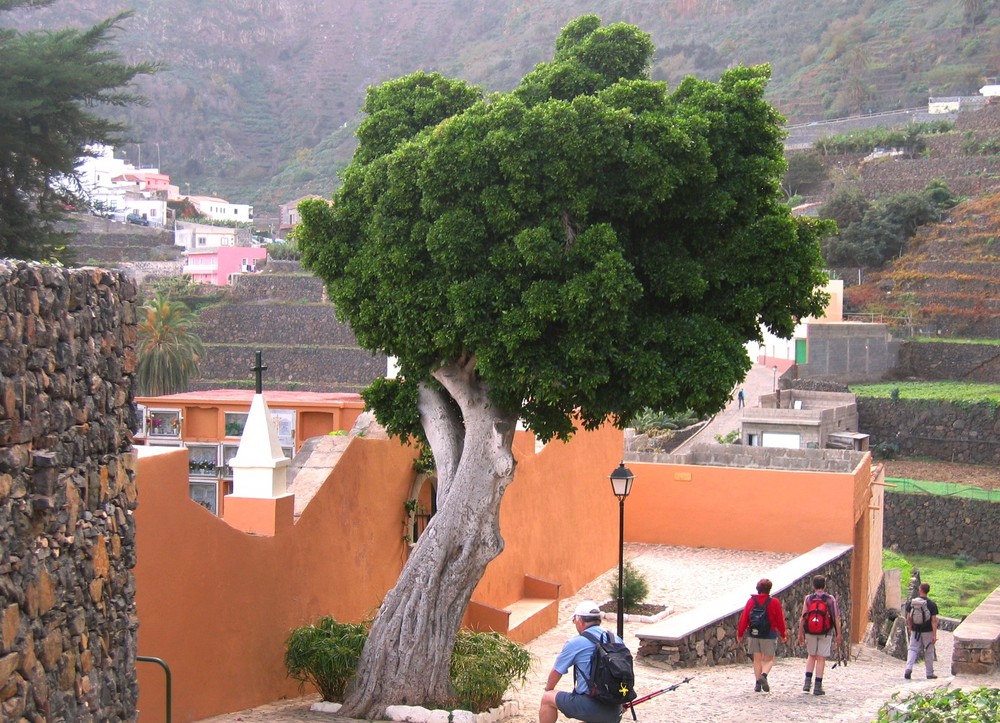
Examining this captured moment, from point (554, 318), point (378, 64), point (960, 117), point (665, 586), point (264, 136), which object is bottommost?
point (665, 586)

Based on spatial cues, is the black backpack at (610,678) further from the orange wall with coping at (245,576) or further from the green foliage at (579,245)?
the orange wall with coping at (245,576)

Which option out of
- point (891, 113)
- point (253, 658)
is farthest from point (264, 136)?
point (253, 658)

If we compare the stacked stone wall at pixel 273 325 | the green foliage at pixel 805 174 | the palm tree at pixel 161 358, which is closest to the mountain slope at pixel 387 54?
the green foliage at pixel 805 174

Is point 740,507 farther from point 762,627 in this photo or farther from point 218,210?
point 218,210

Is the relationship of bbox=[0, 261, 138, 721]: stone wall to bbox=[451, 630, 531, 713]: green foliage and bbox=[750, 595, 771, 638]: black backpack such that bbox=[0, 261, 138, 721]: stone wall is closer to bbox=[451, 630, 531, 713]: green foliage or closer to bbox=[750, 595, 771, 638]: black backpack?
bbox=[451, 630, 531, 713]: green foliage

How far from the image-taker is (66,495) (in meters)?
5.66

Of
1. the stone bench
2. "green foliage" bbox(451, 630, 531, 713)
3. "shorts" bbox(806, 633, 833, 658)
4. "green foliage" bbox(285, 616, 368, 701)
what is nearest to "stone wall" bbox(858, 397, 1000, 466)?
the stone bench

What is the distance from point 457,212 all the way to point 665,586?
8609mm

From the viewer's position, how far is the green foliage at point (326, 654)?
981cm

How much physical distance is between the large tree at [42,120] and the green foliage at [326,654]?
1040 centimetres

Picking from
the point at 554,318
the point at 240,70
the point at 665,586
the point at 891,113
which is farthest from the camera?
the point at 240,70

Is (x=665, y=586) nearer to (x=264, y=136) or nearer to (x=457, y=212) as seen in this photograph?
(x=457, y=212)

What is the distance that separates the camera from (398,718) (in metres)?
9.34

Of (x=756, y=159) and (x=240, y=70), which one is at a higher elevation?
(x=240, y=70)
